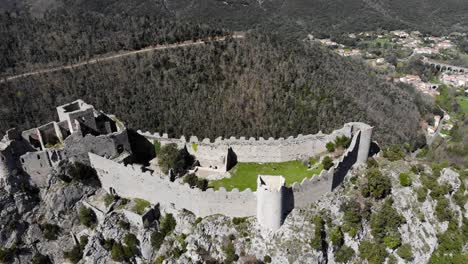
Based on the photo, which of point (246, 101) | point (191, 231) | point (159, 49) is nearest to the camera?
point (191, 231)

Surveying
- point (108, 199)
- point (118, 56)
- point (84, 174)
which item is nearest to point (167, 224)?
point (108, 199)

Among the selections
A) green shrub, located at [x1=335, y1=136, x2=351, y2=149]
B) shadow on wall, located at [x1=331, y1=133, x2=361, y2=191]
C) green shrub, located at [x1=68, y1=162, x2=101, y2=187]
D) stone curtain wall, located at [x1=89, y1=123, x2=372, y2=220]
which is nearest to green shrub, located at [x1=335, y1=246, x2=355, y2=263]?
stone curtain wall, located at [x1=89, y1=123, x2=372, y2=220]

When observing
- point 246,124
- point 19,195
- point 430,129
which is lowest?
point 430,129

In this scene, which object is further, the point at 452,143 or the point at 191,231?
the point at 452,143

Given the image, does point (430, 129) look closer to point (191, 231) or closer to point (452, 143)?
point (452, 143)

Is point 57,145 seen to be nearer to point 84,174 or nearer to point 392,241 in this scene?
point 84,174

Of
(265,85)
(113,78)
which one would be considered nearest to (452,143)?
(265,85)

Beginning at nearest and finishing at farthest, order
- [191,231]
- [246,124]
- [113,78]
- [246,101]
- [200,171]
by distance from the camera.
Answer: [191,231]
[200,171]
[246,124]
[246,101]
[113,78]
